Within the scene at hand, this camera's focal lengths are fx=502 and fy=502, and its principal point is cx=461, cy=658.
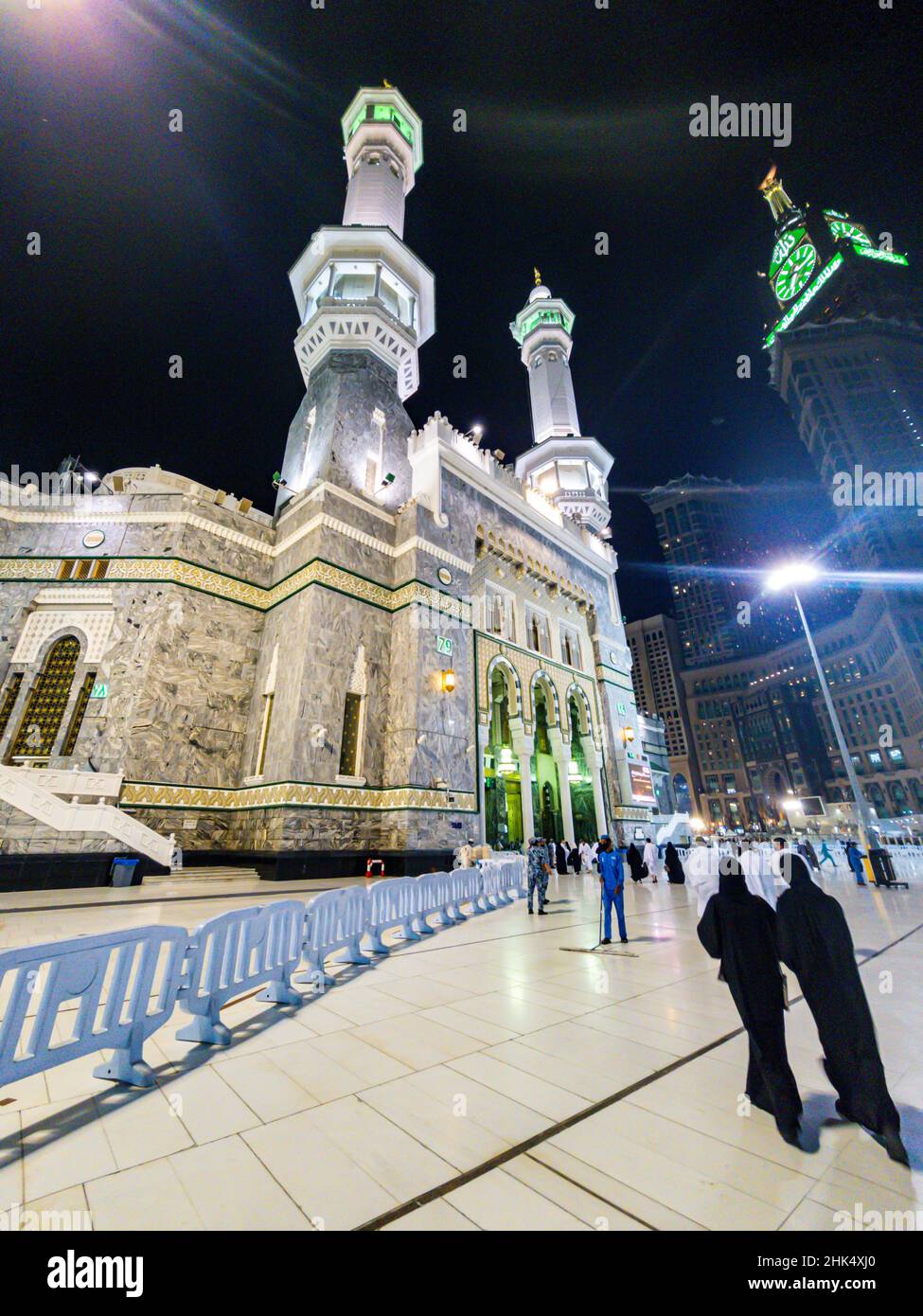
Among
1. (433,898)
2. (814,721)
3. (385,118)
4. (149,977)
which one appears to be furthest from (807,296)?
(149,977)

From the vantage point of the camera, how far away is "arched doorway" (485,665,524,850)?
72.8 feet

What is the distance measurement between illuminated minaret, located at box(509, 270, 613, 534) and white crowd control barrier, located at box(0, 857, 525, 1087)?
30.1 m

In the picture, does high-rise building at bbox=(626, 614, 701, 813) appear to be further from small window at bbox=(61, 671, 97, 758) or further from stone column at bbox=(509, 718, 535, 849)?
small window at bbox=(61, 671, 97, 758)

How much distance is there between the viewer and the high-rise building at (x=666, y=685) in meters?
105

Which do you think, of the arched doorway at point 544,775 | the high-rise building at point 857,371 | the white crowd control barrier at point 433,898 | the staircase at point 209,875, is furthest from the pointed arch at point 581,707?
the high-rise building at point 857,371

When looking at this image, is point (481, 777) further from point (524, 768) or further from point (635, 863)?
point (635, 863)

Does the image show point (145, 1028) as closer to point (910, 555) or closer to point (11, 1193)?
point (11, 1193)

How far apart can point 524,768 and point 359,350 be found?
2011 centimetres

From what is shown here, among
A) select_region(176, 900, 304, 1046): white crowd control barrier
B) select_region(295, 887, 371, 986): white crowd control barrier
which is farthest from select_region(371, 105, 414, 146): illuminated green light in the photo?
select_region(176, 900, 304, 1046): white crowd control barrier

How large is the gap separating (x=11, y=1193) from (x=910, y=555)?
9314cm

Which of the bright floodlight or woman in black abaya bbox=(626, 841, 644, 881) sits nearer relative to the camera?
the bright floodlight

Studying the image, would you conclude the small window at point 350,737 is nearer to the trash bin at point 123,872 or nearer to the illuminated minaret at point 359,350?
the trash bin at point 123,872
